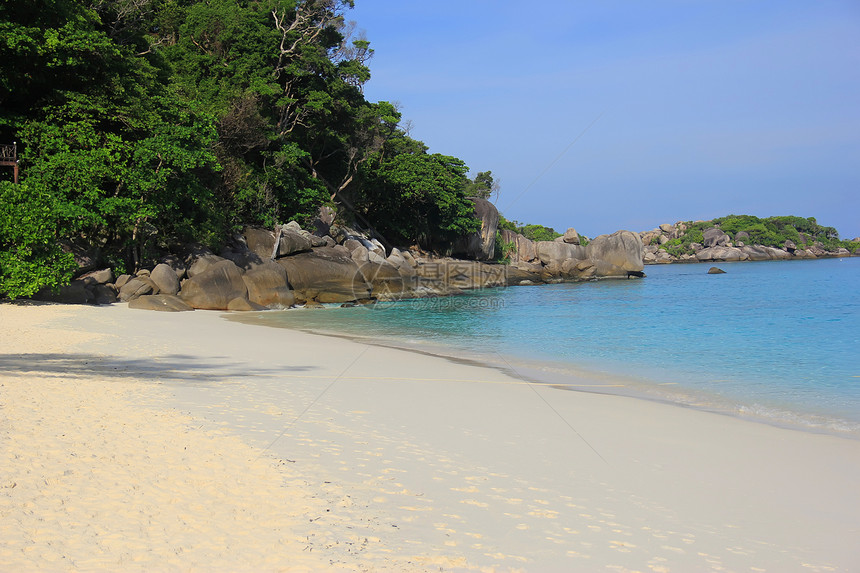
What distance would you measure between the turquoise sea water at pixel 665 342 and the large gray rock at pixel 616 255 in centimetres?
1922

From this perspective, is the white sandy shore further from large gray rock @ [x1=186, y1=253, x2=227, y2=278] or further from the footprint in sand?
large gray rock @ [x1=186, y1=253, x2=227, y2=278]

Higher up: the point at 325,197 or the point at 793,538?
the point at 325,197

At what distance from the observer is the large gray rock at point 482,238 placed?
49.0 metres

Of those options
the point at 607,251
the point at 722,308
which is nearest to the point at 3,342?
the point at 722,308

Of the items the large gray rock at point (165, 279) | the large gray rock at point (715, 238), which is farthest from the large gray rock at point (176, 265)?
the large gray rock at point (715, 238)

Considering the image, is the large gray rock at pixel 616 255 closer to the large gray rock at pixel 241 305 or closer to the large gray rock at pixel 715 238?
the large gray rock at pixel 241 305

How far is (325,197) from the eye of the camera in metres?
32.5

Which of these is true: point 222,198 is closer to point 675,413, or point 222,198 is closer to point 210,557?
point 675,413

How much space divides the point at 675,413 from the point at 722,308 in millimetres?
21376

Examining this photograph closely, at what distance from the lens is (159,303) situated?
1867cm

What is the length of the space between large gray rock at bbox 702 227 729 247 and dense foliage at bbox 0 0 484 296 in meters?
79.2

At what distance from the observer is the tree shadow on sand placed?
789cm

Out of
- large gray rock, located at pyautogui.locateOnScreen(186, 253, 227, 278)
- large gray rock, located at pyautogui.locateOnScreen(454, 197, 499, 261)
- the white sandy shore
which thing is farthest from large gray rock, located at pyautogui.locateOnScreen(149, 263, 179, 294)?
large gray rock, located at pyautogui.locateOnScreen(454, 197, 499, 261)

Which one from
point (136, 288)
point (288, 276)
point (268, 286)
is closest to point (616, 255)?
point (288, 276)
